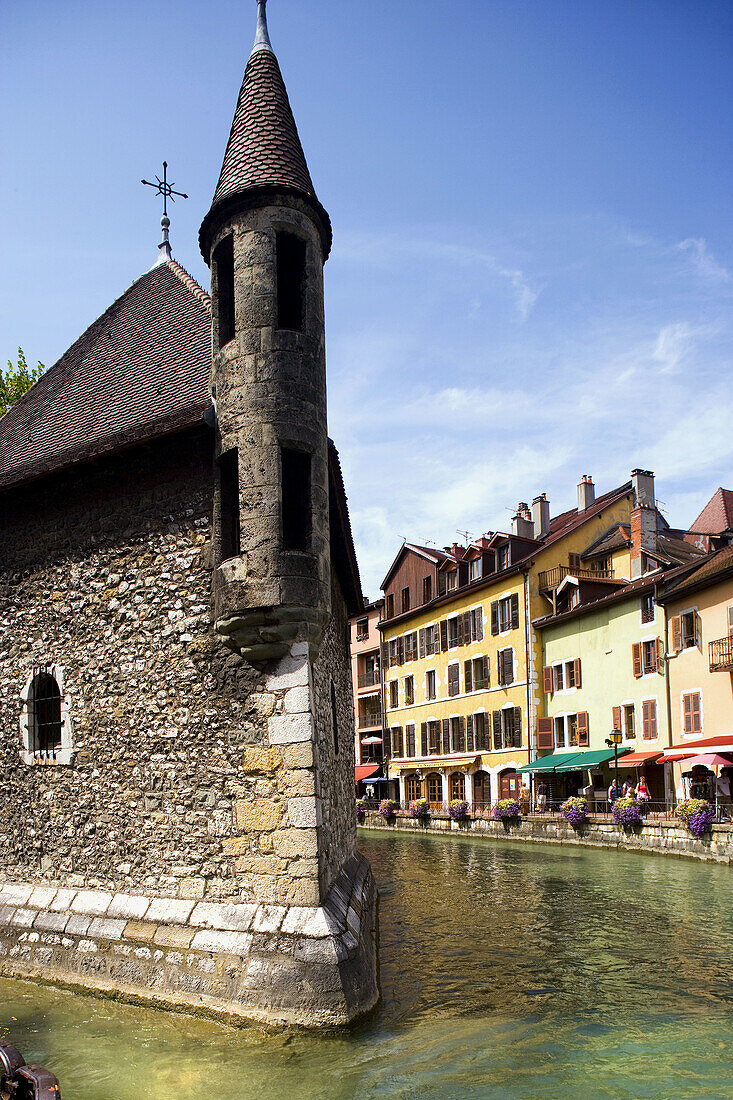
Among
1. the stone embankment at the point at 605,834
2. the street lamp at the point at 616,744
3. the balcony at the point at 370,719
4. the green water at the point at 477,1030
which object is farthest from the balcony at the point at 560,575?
the green water at the point at 477,1030

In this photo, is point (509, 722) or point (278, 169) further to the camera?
point (509, 722)

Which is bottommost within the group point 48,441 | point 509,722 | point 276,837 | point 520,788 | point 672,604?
point 520,788

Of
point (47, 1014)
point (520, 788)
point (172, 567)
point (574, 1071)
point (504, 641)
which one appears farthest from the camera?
point (504, 641)

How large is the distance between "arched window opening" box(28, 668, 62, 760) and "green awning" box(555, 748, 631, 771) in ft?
74.7

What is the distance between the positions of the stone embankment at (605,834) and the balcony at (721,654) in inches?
182

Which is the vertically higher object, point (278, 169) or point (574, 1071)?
point (278, 169)

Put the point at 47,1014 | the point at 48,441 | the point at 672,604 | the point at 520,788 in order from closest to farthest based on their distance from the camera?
the point at 47,1014 < the point at 48,441 < the point at 672,604 < the point at 520,788

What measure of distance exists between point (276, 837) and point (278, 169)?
22.9 ft

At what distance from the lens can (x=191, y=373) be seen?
11.0 m

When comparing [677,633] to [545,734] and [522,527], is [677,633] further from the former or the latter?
[522,527]

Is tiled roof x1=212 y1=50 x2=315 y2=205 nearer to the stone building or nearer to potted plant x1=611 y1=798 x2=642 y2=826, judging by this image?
the stone building

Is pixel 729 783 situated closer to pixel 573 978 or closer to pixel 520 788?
pixel 520 788

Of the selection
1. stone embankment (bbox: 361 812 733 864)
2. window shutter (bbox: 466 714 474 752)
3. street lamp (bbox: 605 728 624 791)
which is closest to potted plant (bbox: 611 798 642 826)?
stone embankment (bbox: 361 812 733 864)

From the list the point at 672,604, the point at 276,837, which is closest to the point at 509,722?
the point at 672,604
